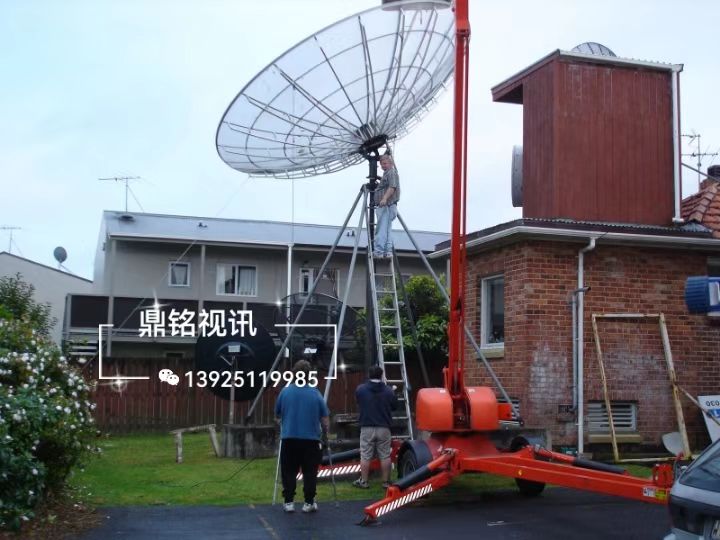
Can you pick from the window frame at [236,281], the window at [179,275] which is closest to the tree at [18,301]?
the window at [179,275]

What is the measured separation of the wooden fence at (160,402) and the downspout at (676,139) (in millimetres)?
8297

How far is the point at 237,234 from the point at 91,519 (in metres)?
23.5

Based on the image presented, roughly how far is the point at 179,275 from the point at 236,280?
1.94 meters

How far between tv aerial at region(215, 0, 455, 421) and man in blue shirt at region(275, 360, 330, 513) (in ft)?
9.16

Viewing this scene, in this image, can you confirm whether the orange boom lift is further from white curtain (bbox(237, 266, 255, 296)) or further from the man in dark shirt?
white curtain (bbox(237, 266, 255, 296))

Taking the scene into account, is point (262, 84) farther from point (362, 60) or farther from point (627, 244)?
point (627, 244)

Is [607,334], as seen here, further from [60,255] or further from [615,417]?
[60,255]

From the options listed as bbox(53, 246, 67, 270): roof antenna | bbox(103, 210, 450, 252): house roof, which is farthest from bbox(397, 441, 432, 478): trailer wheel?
bbox(53, 246, 67, 270): roof antenna

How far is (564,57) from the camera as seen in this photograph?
1499cm

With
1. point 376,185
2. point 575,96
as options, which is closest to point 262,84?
point 376,185

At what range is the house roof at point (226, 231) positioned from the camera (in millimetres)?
30797

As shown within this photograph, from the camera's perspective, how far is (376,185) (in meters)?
13.9

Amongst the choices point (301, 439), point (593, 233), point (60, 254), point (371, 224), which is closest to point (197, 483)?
point (301, 439)

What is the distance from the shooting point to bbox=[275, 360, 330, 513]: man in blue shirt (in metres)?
9.91
